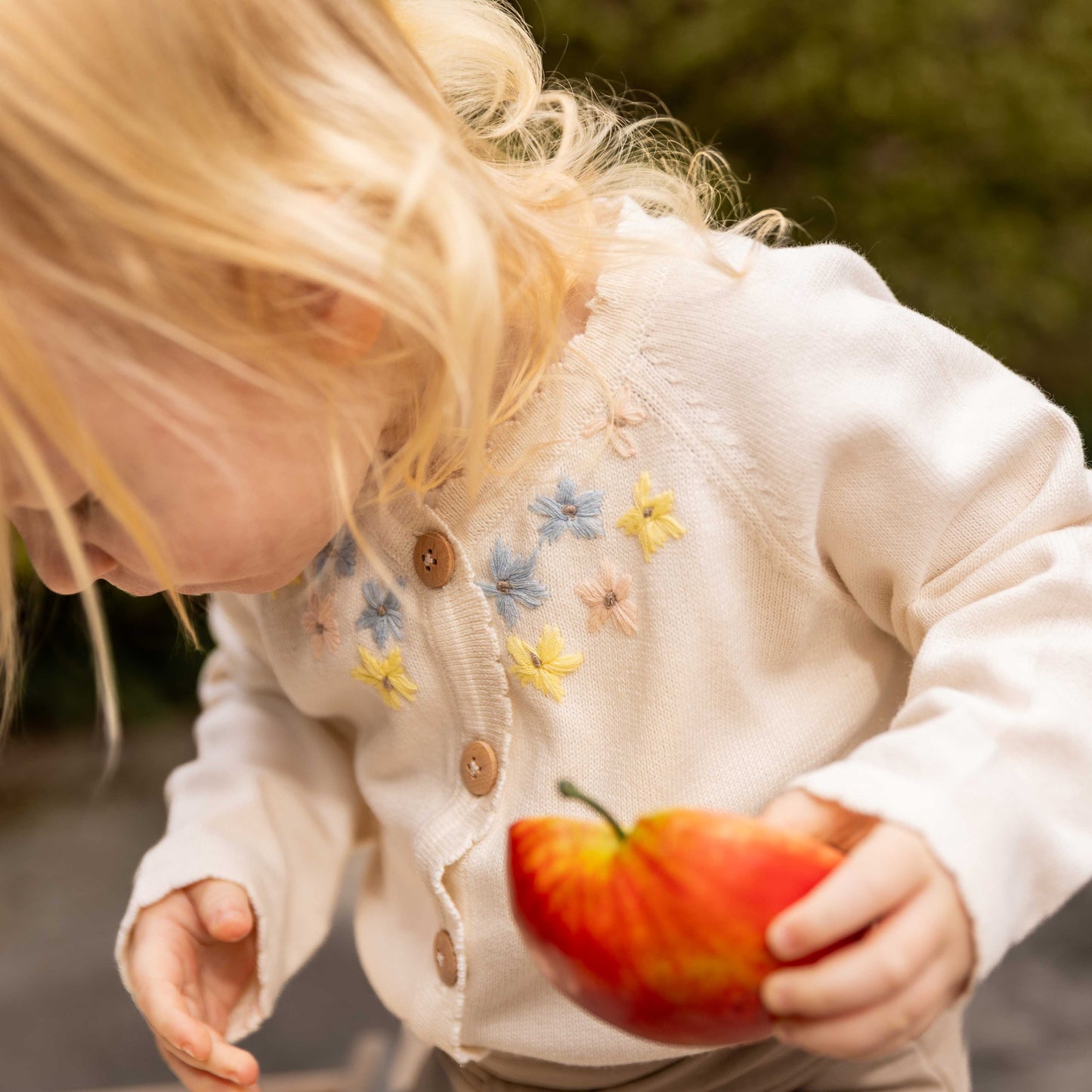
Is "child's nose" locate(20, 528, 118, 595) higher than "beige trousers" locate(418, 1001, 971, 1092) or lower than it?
higher

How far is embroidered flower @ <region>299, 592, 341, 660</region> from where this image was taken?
2.16 feet

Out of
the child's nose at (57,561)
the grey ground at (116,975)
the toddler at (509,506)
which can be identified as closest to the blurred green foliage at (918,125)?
the grey ground at (116,975)

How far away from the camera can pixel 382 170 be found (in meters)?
0.49

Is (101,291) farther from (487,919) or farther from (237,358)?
(487,919)

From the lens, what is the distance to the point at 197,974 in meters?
0.69

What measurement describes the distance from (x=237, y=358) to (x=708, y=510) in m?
0.23

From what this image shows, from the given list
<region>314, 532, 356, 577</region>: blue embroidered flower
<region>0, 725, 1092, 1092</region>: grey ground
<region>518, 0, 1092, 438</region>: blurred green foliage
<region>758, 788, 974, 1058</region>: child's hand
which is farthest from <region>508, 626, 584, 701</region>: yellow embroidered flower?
<region>518, 0, 1092, 438</region>: blurred green foliage

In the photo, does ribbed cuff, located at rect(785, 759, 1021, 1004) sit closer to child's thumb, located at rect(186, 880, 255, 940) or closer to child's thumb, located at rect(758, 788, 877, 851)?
child's thumb, located at rect(758, 788, 877, 851)

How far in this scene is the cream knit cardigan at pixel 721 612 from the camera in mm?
482

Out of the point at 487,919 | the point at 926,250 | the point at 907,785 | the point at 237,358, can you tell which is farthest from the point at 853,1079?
the point at 926,250

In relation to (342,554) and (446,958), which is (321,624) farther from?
(446,958)

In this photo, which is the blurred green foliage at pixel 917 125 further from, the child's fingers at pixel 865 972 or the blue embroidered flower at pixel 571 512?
the child's fingers at pixel 865 972

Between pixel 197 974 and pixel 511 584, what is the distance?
1.02 feet

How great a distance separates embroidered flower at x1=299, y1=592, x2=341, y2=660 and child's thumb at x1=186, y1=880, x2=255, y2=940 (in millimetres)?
146
